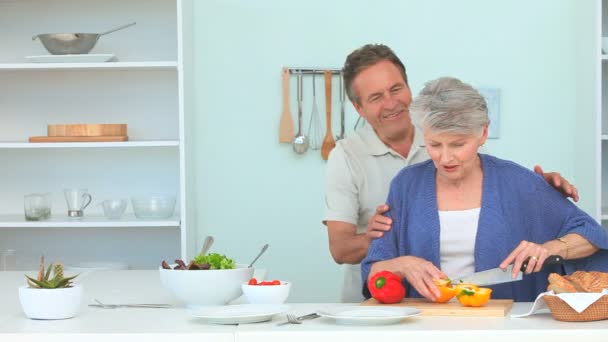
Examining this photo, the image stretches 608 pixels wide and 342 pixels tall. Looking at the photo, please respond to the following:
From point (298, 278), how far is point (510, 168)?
6.75 feet

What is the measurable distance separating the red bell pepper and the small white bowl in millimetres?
247

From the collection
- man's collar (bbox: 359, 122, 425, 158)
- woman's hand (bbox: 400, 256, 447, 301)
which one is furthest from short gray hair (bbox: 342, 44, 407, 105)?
woman's hand (bbox: 400, 256, 447, 301)

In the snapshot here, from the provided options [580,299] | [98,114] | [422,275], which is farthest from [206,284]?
[98,114]

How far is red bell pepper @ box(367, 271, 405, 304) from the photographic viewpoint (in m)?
2.60

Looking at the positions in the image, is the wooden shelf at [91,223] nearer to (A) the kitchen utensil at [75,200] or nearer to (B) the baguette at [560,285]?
(A) the kitchen utensil at [75,200]

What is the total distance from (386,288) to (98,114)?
2596 millimetres

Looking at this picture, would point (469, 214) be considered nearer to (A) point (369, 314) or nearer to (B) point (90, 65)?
(A) point (369, 314)

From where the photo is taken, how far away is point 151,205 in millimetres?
4469

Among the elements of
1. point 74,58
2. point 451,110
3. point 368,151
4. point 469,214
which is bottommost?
point 469,214

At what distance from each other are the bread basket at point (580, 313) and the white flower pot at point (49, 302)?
1.11 m

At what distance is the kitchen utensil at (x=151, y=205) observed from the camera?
4.46 metres

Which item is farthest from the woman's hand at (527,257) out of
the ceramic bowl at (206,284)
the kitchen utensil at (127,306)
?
the kitchen utensil at (127,306)

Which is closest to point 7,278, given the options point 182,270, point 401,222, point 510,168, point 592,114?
point 182,270

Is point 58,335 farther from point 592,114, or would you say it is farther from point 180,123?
point 592,114
